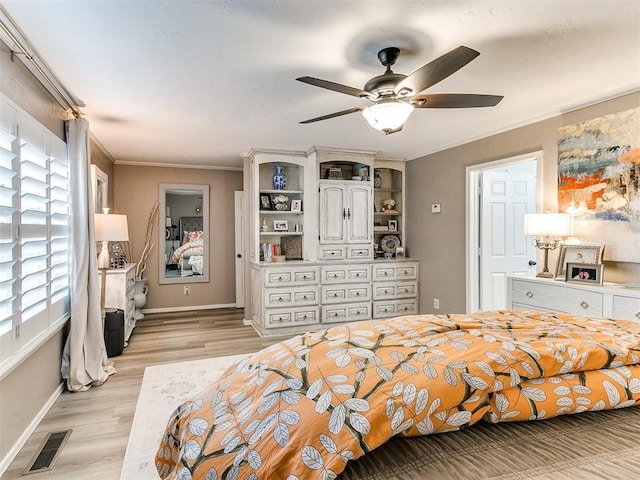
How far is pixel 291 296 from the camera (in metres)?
4.62

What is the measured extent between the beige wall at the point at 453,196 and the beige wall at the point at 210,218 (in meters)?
3.04

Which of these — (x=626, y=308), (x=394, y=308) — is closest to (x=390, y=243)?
(x=394, y=308)

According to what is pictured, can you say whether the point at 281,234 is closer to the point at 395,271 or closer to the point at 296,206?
the point at 296,206

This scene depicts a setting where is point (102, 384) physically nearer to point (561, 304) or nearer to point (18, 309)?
point (18, 309)

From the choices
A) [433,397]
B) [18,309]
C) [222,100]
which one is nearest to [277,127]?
[222,100]

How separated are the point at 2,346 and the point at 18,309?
0.83 feet

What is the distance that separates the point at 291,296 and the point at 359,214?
1436 millimetres

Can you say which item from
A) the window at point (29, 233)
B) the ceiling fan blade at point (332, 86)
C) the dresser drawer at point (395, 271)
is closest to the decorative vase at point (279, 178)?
the dresser drawer at point (395, 271)

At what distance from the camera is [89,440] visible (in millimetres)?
2307

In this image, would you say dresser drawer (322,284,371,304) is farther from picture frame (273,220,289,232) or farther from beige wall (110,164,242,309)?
beige wall (110,164,242,309)

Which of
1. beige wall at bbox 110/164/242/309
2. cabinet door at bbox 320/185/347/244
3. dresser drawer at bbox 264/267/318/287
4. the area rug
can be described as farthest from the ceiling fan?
beige wall at bbox 110/164/242/309

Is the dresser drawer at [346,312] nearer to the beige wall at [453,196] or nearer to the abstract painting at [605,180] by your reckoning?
the beige wall at [453,196]

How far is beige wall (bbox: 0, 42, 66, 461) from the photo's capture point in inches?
80.9

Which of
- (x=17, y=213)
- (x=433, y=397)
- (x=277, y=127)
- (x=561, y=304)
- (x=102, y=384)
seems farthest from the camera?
(x=277, y=127)
